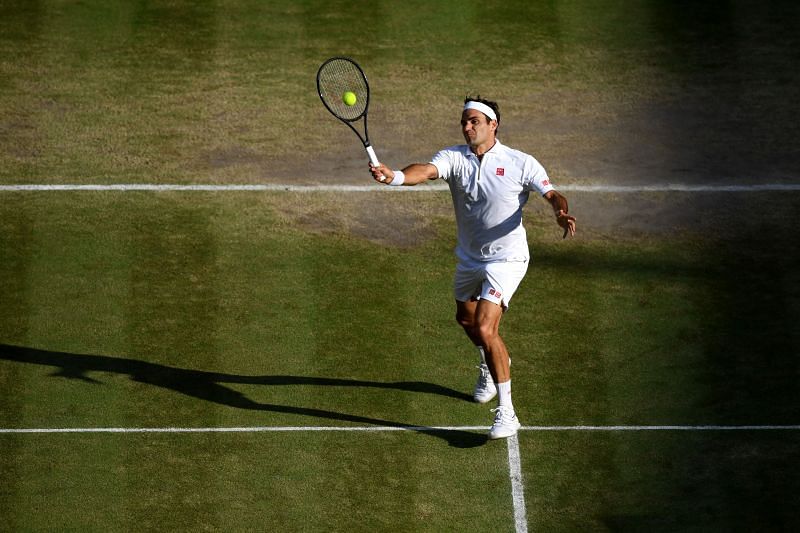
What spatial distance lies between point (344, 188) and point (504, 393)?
4538 mm

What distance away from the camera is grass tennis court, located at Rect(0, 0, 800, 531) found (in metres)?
9.89

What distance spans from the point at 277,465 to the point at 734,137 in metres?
7.40

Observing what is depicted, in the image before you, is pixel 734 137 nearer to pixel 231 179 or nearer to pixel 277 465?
pixel 231 179

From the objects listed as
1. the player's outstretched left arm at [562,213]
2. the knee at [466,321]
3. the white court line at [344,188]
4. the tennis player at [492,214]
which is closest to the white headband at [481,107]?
the tennis player at [492,214]

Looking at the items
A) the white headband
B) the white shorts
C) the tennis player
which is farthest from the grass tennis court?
the white headband

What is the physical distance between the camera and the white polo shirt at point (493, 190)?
10305 millimetres

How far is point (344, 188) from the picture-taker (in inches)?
560

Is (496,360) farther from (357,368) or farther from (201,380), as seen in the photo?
(201,380)

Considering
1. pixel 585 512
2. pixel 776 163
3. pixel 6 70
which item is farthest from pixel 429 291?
pixel 6 70

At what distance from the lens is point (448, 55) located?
16.7 metres

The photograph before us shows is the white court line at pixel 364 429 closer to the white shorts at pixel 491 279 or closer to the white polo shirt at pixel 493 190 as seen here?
the white shorts at pixel 491 279

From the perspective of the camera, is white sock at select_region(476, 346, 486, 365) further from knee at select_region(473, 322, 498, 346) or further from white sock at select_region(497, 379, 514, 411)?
white sock at select_region(497, 379, 514, 411)

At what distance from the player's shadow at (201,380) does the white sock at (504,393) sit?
0.67m

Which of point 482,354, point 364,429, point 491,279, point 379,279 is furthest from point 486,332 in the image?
point 379,279
